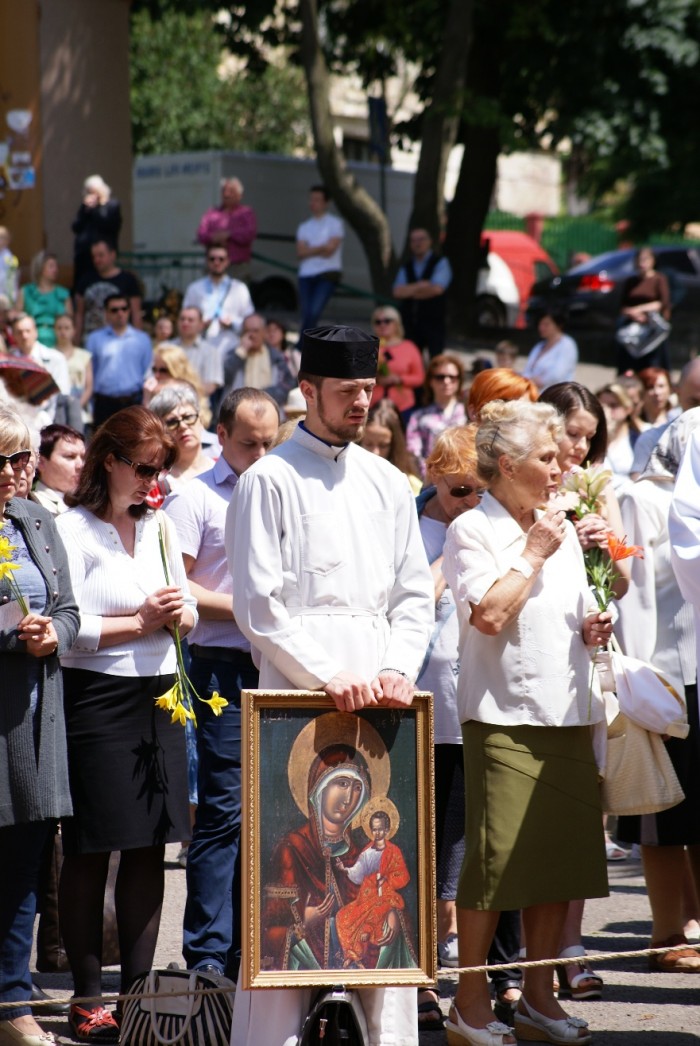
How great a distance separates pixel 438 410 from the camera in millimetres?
11609

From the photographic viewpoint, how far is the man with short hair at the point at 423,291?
16.6 m

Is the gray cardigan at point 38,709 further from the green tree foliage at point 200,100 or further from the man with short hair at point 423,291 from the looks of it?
the green tree foliage at point 200,100

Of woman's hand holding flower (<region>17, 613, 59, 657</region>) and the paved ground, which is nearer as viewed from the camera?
woman's hand holding flower (<region>17, 613, 59, 657</region>)

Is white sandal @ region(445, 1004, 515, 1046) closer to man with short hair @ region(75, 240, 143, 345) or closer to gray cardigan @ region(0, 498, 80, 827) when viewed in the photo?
gray cardigan @ region(0, 498, 80, 827)

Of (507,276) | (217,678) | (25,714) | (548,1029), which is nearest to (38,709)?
(25,714)

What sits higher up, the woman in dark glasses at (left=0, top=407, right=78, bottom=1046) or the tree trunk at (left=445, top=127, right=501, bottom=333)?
the tree trunk at (left=445, top=127, right=501, bottom=333)

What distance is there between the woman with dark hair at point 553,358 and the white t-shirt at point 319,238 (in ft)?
10.8

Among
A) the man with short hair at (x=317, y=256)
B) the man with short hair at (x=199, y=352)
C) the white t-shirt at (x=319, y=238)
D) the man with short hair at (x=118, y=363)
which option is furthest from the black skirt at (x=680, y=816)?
the white t-shirt at (x=319, y=238)

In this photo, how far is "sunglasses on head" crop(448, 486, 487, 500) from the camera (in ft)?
20.5

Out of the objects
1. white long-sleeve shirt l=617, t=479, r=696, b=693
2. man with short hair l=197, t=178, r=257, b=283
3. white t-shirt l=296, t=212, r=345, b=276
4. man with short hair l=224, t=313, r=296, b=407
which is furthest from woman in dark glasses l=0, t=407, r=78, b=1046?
white t-shirt l=296, t=212, r=345, b=276

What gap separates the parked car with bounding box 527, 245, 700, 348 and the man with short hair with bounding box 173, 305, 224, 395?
10.9 meters

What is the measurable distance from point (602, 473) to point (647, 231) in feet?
80.3

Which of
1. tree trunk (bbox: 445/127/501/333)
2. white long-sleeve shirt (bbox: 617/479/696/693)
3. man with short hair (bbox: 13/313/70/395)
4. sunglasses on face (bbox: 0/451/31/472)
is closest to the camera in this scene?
sunglasses on face (bbox: 0/451/31/472)

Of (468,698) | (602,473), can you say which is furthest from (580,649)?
(602,473)
